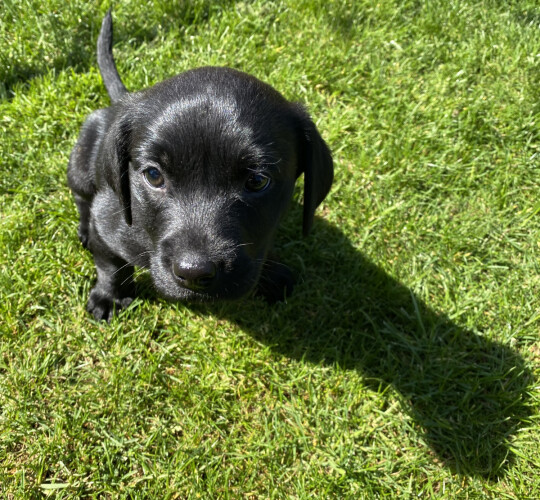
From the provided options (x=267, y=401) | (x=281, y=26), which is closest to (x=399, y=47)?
(x=281, y=26)

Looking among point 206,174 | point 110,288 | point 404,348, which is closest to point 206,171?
point 206,174

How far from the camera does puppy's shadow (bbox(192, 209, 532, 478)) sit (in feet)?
10.1

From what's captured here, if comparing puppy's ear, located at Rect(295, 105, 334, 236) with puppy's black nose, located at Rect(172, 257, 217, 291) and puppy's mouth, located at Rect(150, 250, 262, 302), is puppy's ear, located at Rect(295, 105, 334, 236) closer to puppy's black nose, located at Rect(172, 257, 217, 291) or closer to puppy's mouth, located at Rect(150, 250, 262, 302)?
puppy's mouth, located at Rect(150, 250, 262, 302)

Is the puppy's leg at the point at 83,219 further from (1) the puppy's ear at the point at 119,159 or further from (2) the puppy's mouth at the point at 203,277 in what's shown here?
(2) the puppy's mouth at the point at 203,277

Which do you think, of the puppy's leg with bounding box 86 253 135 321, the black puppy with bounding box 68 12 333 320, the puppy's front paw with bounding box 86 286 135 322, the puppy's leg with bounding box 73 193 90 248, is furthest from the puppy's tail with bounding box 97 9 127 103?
the puppy's front paw with bounding box 86 286 135 322

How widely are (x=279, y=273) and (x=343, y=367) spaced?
67 centimetres

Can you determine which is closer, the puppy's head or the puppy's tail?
the puppy's head

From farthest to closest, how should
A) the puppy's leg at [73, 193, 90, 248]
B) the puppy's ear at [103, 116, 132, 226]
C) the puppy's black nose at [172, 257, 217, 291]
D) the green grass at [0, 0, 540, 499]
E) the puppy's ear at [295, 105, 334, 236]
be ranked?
the puppy's leg at [73, 193, 90, 248] → the green grass at [0, 0, 540, 499] → the puppy's ear at [295, 105, 334, 236] → the puppy's ear at [103, 116, 132, 226] → the puppy's black nose at [172, 257, 217, 291]

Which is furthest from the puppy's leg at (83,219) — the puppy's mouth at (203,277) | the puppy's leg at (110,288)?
the puppy's mouth at (203,277)

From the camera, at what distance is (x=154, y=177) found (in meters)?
2.38

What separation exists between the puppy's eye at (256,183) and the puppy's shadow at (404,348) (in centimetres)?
113

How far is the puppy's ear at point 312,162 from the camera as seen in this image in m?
2.62

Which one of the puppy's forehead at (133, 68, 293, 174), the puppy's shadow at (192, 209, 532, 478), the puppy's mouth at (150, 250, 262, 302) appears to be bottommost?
the puppy's shadow at (192, 209, 532, 478)

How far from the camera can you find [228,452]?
9.62 ft
